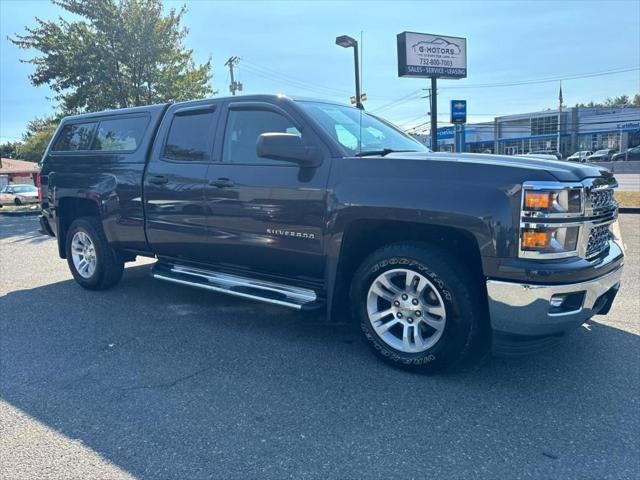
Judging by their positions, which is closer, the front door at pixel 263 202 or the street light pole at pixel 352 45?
the front door at pixel 263 202

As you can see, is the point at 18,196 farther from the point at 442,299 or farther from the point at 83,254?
the point at 442,299

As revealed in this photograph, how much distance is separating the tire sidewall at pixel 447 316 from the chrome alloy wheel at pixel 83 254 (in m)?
3.53

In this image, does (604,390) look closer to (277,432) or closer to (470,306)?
(470,306)

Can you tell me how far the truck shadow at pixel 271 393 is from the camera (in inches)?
104

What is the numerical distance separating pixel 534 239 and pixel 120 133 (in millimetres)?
4372

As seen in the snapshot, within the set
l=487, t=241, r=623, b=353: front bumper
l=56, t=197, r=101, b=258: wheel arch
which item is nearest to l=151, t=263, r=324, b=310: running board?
l=487, t=241, r=623, b=353: front bumper

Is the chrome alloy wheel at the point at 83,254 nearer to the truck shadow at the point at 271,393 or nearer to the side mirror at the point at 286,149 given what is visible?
the truck shadow at the point at 271,393

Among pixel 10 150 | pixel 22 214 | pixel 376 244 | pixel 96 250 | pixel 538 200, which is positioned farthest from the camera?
pixel 10 150

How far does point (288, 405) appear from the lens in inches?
121

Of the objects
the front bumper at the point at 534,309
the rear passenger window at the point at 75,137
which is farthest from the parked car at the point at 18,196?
the front bumper at the point at 534,309

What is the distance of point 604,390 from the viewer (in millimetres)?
3195

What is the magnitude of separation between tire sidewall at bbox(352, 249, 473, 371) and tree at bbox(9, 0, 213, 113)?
54.5 ft

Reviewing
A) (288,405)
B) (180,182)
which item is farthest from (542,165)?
(180,182)

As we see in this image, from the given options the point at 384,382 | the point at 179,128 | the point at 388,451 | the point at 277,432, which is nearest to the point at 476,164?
the point at 384,382
